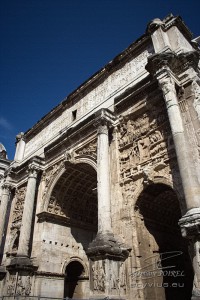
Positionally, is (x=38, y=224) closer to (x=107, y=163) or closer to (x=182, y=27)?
(x=107, y=163)

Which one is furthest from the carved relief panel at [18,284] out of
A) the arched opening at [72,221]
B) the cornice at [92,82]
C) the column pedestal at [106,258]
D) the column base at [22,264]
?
the cornice at [92,82]

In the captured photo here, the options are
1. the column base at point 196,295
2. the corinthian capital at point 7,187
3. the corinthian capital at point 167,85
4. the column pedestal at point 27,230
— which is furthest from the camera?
the corinthian capital at point 7,187

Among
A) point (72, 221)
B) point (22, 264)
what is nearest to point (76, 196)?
point (72, 221)

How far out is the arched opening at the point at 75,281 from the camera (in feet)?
40.9

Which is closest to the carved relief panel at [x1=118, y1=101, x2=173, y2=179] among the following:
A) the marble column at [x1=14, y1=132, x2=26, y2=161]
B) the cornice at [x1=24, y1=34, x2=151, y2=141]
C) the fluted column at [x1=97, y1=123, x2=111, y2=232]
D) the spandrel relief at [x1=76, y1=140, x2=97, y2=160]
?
the fluted column at [x1=97, y1=123, x2=111, y2=232]

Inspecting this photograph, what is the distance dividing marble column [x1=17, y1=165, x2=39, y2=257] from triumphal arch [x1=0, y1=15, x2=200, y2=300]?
0.05 meters

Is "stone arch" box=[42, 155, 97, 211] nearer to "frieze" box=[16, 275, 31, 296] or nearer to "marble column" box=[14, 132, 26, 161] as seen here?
"frieze" box=[16, 275, 31, 296]

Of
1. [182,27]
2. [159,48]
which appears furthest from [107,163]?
[182,27]

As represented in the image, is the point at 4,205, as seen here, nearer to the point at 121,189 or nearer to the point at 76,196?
the point at 76,196

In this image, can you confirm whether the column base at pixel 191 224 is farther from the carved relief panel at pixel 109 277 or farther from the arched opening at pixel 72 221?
the arched opening at pixel 72 221

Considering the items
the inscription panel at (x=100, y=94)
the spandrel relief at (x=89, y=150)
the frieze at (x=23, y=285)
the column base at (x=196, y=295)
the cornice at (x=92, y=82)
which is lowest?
the column base at (x=196, y=295)

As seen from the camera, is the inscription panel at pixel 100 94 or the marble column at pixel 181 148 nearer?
the marble column at pixel 181 148

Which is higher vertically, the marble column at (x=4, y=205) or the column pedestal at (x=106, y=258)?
the marble column at (x=4, y=205)

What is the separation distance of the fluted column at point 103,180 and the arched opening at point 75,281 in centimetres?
589
